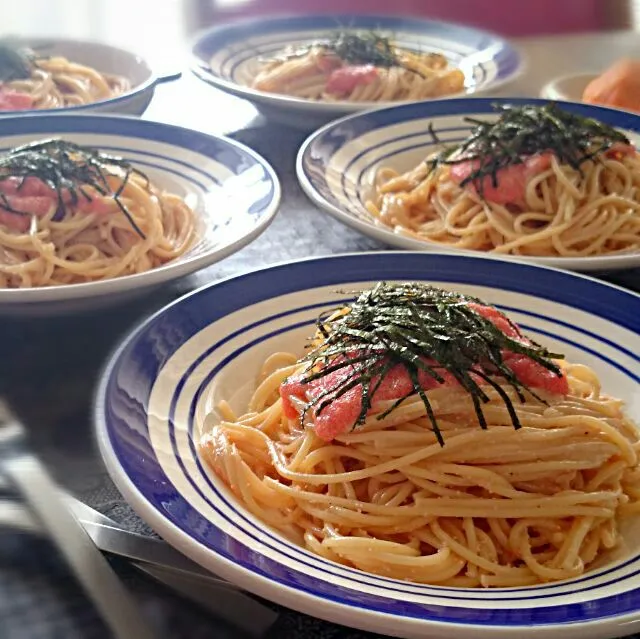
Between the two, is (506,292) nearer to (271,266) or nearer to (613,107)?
(271,266)

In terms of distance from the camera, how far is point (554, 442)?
1.20 m

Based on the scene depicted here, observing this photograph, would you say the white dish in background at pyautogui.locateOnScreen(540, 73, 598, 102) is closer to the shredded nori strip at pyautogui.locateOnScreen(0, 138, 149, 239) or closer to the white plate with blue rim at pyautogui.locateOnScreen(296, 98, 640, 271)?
the white plate with blue rim at pyautogui.locateOnScreen(296, 98, 640, 271)

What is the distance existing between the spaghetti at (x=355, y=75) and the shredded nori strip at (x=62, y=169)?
3.66 ft

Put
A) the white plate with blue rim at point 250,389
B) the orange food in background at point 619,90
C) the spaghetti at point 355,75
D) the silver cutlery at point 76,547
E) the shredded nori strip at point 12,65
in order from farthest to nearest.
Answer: the spaghetti at point 355,75 → the shredded nori strip at point 12,65 → the orange food in background at point 619,90 → the silver cutlery at point 76,547 → the white plate with blue rim at point 250,389

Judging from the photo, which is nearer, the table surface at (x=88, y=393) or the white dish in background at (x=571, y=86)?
the table surface at (x=88, y=393)

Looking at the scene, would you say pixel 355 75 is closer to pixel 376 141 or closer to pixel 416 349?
pixel 376 141

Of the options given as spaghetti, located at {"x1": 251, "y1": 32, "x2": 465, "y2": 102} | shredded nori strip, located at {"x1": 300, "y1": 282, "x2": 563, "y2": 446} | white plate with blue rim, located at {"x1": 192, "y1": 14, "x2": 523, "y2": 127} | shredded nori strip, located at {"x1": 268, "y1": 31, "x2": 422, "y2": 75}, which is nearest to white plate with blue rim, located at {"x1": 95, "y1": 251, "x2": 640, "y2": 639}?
shredded nori strip, located at {"x1": 300, "y1": 282, "x2": 563, "y2": 446}

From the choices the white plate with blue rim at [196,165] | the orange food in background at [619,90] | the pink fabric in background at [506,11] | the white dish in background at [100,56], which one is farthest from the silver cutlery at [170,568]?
the pink fabric in background at [506,11]

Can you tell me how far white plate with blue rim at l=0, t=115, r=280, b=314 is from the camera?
1772 millimetres

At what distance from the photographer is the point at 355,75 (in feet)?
9.51

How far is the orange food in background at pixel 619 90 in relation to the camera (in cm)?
265

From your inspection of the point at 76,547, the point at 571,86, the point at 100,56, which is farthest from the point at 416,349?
the point at 100,56

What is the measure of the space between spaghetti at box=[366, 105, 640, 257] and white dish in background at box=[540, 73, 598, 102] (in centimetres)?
67

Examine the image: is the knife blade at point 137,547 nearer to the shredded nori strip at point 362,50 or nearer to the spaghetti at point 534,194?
the spaghetti at point 534,194
